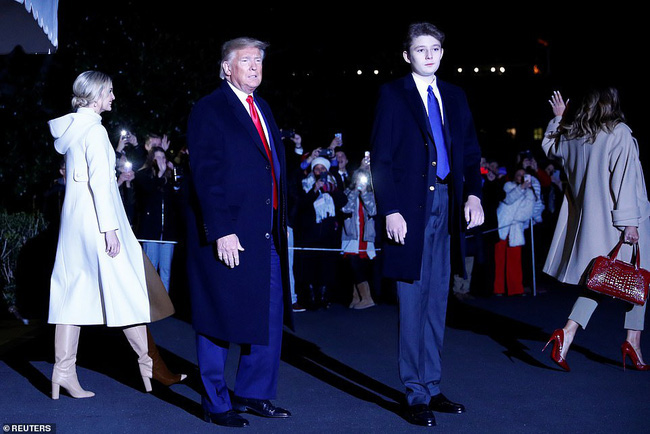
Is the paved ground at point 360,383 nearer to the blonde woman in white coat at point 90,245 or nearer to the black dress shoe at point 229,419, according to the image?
the black dress shoe at point 229,419

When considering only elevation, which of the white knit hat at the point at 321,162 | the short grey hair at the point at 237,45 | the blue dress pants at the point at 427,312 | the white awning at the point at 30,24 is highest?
the white awning at the point at 30,24

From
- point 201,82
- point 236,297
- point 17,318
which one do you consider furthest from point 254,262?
point 201,82

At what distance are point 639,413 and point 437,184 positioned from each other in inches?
71.3

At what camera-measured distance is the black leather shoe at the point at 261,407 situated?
514 cm

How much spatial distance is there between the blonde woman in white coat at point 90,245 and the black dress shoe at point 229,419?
0.92m

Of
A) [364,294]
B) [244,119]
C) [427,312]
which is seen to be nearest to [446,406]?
[427,312]

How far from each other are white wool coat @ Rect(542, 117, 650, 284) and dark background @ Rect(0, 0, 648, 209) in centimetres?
197

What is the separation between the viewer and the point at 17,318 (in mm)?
9383

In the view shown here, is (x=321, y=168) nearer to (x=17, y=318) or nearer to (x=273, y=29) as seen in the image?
(x=17, y=318)

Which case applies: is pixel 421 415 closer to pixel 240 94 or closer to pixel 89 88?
pixel 240 94

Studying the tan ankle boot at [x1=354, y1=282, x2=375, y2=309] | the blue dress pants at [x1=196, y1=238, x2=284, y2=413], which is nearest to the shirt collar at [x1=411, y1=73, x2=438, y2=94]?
the blue dress pants at [x1=196, y1=238, x2=284, y2=413]

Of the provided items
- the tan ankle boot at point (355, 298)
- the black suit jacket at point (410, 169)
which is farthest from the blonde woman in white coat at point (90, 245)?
the tan ankle boot at point (355, 298)

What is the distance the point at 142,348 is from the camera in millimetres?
5750

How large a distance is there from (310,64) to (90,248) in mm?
15972
